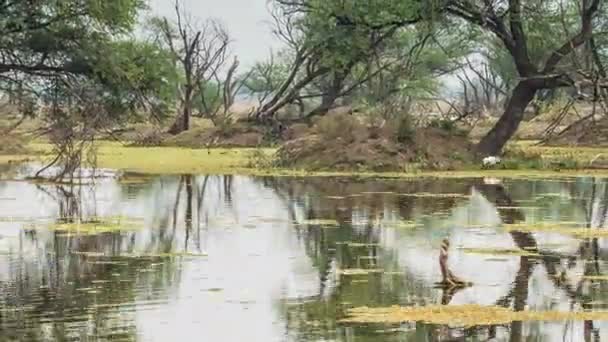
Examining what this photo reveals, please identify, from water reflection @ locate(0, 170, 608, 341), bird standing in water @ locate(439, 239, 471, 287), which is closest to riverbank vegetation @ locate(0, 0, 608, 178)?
water reflection @ locate(0, 170, 608, 341)

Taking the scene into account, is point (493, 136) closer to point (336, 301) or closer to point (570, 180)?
point (570, 180)

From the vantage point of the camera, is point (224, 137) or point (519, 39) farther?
point (224, 137)

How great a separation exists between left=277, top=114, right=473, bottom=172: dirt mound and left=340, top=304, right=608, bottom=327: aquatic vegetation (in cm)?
2423

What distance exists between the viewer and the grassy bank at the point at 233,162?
122ft

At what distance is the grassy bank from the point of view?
37.2 m

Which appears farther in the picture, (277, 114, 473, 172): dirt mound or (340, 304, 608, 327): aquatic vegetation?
(277, 114, 473, 172): dirt mound

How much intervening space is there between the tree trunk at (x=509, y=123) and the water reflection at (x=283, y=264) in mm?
11149

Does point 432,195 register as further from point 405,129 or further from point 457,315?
point 457,315

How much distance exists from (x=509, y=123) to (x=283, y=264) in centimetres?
2474

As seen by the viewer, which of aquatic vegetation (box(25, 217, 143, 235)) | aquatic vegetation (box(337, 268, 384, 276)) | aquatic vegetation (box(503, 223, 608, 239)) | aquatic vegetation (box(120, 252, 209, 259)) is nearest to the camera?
aquatic vegetation (box(337, 268, 384, 276))

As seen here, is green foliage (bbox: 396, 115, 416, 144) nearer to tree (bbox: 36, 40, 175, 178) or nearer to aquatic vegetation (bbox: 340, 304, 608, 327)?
tree (bbox: 36, 40, 175, 178)

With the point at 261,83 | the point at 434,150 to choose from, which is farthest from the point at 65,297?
the point at 261,83

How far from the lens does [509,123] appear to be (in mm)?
40875

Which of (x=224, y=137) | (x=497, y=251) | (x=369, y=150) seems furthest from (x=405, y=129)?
(x=497, y=251)
